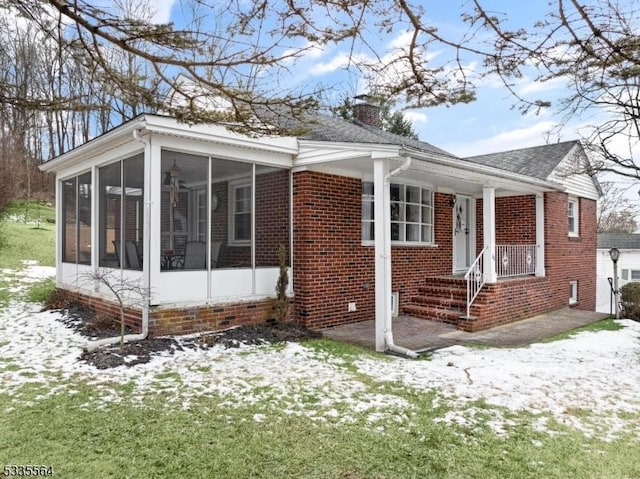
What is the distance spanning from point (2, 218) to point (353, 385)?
16.8 metres

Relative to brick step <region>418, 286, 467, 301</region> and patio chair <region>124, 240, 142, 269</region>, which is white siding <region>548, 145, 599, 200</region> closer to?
brick step <region>418, 286, 467, 301</region>

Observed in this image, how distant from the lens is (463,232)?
12.0 meters

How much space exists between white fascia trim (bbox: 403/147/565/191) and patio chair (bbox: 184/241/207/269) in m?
3.36

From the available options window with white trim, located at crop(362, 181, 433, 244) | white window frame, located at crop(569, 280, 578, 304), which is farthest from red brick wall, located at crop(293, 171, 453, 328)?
white window frame, located at crop(569, 280, 578, 304)

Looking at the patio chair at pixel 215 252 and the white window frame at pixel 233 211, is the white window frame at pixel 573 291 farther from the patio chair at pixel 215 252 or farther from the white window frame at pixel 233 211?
the patio chair at pixel 215 252

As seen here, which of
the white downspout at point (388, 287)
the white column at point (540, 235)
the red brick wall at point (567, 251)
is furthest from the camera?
the red brick wall at point (567, 251)

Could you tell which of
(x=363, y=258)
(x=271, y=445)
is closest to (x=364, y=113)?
(x=363, y=258)

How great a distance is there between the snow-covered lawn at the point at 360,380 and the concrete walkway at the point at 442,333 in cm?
54

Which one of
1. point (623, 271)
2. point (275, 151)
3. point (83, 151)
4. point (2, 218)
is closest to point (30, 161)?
point (2, 218)

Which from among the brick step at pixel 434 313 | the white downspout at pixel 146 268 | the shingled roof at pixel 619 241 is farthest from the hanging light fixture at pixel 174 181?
the shingled roof at pixel 619 241

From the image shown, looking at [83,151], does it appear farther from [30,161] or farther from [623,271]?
[623,271]

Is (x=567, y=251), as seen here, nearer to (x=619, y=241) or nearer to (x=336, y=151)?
(x=336, y=151)

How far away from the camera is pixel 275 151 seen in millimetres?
7824

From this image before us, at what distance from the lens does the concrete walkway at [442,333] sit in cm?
746
